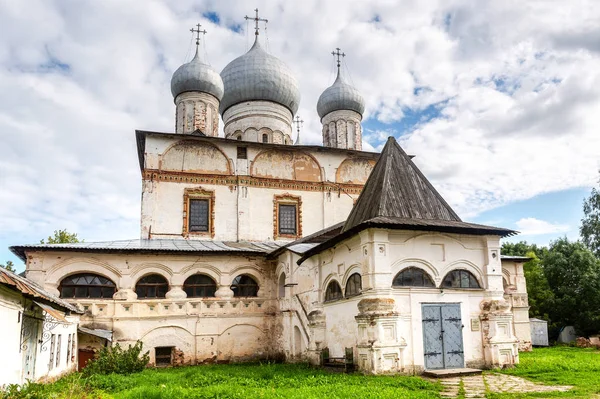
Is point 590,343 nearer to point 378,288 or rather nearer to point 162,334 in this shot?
point 378,288

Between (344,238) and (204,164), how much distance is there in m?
8.56

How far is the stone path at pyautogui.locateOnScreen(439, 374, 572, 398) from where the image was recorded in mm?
8255

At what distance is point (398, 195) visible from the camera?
38.8ft

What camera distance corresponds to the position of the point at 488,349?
36.2ft

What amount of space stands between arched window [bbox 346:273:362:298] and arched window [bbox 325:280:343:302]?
0.43m

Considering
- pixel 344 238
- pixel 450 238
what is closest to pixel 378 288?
pixel 344 238

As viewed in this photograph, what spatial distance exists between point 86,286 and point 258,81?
36.4 ft

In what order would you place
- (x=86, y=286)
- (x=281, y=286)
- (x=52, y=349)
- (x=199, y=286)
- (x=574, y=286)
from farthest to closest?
(x=574, y=286), (x=281, y=286), (x=199, y=286), (x=86, y=286), (x=52, y=349)

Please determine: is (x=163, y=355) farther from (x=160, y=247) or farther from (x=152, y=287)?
(x=160, y=247)

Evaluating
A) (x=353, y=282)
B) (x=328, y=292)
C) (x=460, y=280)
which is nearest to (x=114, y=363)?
(x=328, y=292)

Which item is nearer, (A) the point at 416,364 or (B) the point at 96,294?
(A) the point at 416,364

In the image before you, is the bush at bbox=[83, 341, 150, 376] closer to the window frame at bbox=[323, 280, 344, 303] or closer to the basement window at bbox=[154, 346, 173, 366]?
the basement window at bbox=[154, 346, 173, 366]

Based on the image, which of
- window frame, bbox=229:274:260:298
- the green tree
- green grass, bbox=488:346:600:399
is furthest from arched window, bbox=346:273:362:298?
the green tree

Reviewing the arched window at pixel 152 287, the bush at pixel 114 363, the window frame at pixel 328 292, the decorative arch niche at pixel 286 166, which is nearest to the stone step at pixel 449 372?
the window frame at pixel 328 292
